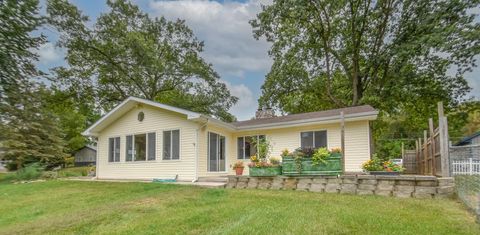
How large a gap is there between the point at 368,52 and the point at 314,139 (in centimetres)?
960

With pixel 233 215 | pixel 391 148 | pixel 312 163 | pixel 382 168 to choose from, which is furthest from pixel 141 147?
pixel 391 148

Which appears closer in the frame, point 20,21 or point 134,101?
point 20,21

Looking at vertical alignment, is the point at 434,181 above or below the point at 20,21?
below

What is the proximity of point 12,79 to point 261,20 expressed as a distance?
16.8 meters

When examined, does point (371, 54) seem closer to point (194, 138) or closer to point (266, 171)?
point (194, 138)

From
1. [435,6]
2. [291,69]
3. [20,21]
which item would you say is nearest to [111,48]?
[291,69]

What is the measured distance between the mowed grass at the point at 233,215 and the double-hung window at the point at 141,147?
424 cm

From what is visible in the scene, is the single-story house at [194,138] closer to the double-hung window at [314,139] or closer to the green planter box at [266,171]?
the double-hung window at [314,139]

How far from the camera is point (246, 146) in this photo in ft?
42.7

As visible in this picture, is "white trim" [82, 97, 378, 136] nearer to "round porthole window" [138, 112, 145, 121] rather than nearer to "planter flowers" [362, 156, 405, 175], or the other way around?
"round porthole window" [138, 112, 145, 121]

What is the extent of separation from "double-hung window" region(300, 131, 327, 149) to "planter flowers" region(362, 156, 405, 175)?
2751mm

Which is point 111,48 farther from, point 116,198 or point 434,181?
point 434,181

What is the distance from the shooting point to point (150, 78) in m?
22.8

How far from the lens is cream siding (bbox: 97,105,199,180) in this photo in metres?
11.5
